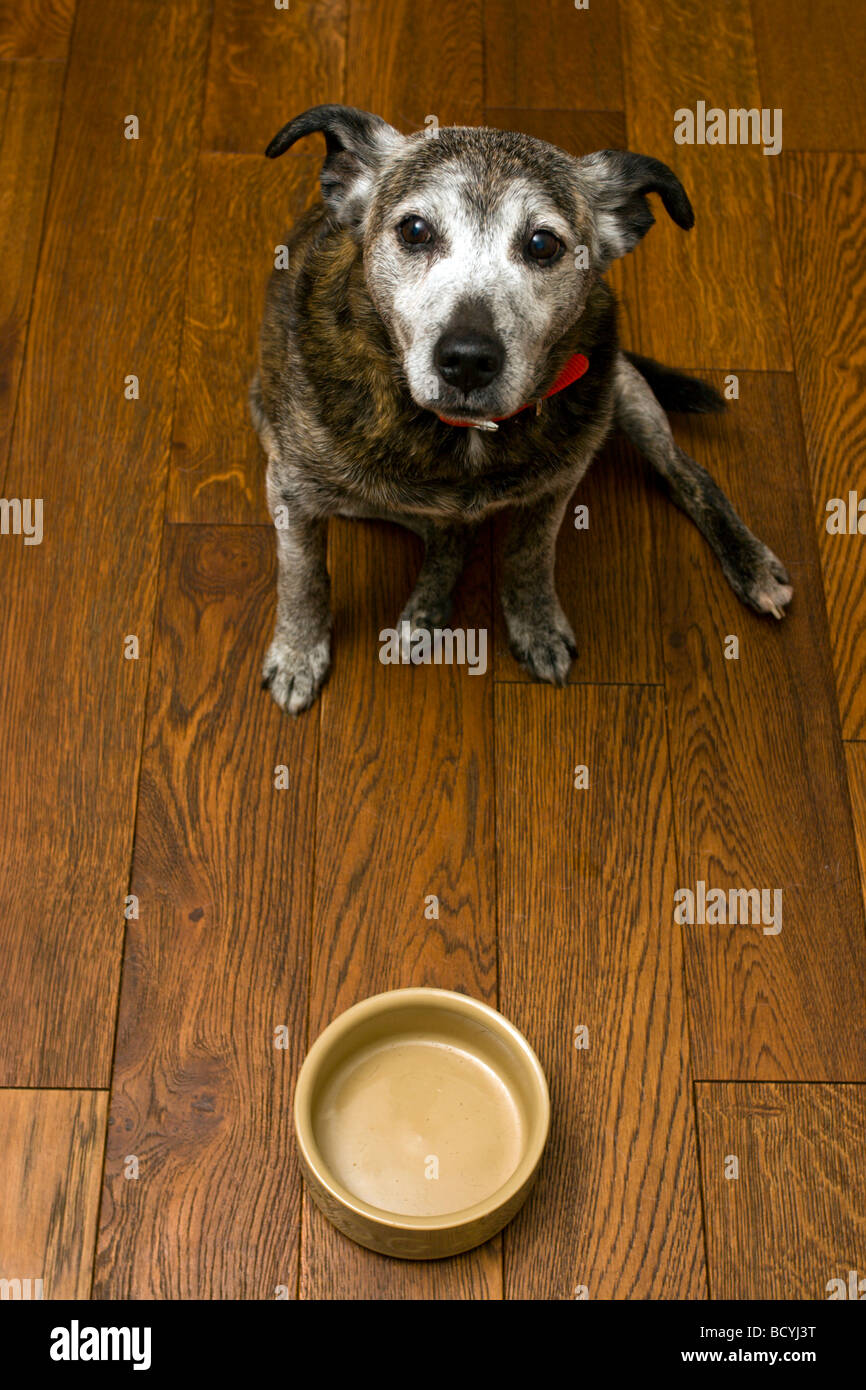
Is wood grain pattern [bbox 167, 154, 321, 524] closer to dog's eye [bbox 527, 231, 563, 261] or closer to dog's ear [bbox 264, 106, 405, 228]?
dog's ear [bbox 264, 106, 405, 228]

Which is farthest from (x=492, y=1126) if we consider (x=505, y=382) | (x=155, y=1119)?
(x=505, y=382)

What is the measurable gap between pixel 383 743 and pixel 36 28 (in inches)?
69.4

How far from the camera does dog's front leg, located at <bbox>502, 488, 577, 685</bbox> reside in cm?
201

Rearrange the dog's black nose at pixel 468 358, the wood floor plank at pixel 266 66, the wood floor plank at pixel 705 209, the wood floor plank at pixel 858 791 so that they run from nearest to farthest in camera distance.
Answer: the dog's black nose at pixel 468 358 < the wood floor plank at pixel 858 791 < the wood floor plank at pixel 705 209 < the wood floor plank at pixel 266 66

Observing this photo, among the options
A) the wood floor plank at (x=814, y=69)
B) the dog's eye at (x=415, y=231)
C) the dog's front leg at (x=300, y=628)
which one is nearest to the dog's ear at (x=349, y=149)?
the dog's eye at (x=415, y=231)

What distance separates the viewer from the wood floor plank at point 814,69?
266 centimetres

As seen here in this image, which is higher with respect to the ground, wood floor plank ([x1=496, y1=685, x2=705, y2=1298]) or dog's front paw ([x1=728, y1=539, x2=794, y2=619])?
dog's front paw ([x1=728, y1=539, x2=794, y2=619])

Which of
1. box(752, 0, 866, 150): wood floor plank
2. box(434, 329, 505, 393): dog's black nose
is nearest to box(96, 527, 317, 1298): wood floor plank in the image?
box(434, 329, 505, 393): dog's black nose

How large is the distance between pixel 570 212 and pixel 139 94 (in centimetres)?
138

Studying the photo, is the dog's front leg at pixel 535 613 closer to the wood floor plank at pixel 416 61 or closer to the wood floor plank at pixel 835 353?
the wood floor plank at pixel 835 353

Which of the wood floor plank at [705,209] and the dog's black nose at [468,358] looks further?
the wood floor plank at [705,209]

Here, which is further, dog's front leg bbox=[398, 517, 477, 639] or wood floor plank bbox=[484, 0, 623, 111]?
wood floor plank bbox=[484, 0, 623, 111]

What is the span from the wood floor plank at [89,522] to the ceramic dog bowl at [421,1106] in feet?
1.18
